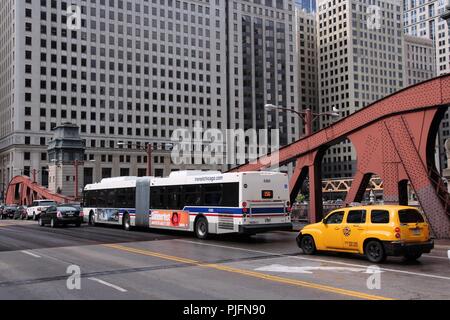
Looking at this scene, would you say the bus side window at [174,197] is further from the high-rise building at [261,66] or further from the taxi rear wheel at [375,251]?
the high-rise building at [261,66]

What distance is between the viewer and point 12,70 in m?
120

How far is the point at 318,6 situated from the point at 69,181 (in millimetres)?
128686

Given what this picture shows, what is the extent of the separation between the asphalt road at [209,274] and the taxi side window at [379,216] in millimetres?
1221

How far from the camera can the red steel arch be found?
→ 6488cm

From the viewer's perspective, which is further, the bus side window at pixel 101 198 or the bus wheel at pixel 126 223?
the bus side window at pixel 101 198

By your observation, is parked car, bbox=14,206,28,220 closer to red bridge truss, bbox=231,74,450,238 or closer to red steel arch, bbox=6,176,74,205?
red steel arch, bbox=6,176,74,205

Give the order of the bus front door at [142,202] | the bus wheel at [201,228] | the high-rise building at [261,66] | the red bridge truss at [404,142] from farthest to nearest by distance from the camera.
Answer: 1. the high-rise building at [261,66]
2. the bus front door at [142,202]
3. the bus wheel at [201,228]
4. the red bridge truss at [404,142]

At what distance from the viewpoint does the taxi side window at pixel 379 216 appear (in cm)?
1407

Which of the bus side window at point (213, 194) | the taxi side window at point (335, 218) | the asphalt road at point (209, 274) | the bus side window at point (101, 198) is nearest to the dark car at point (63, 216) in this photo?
the bus side window at point (101, 198)

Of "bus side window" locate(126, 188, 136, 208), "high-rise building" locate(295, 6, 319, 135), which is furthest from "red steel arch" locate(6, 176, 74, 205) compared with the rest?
"high-rise building" locate(295, 6, 319, 135)

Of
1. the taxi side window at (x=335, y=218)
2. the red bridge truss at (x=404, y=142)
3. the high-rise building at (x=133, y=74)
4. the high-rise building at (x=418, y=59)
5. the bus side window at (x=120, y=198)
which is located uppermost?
the high-rise building at (x=418, y=59)

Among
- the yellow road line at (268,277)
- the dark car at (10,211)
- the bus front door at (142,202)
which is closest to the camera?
the yellow road line at (268,277)

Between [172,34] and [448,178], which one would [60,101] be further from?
[448,178]

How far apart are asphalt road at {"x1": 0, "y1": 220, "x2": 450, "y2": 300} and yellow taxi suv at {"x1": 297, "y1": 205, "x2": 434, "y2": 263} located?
1.26ft
